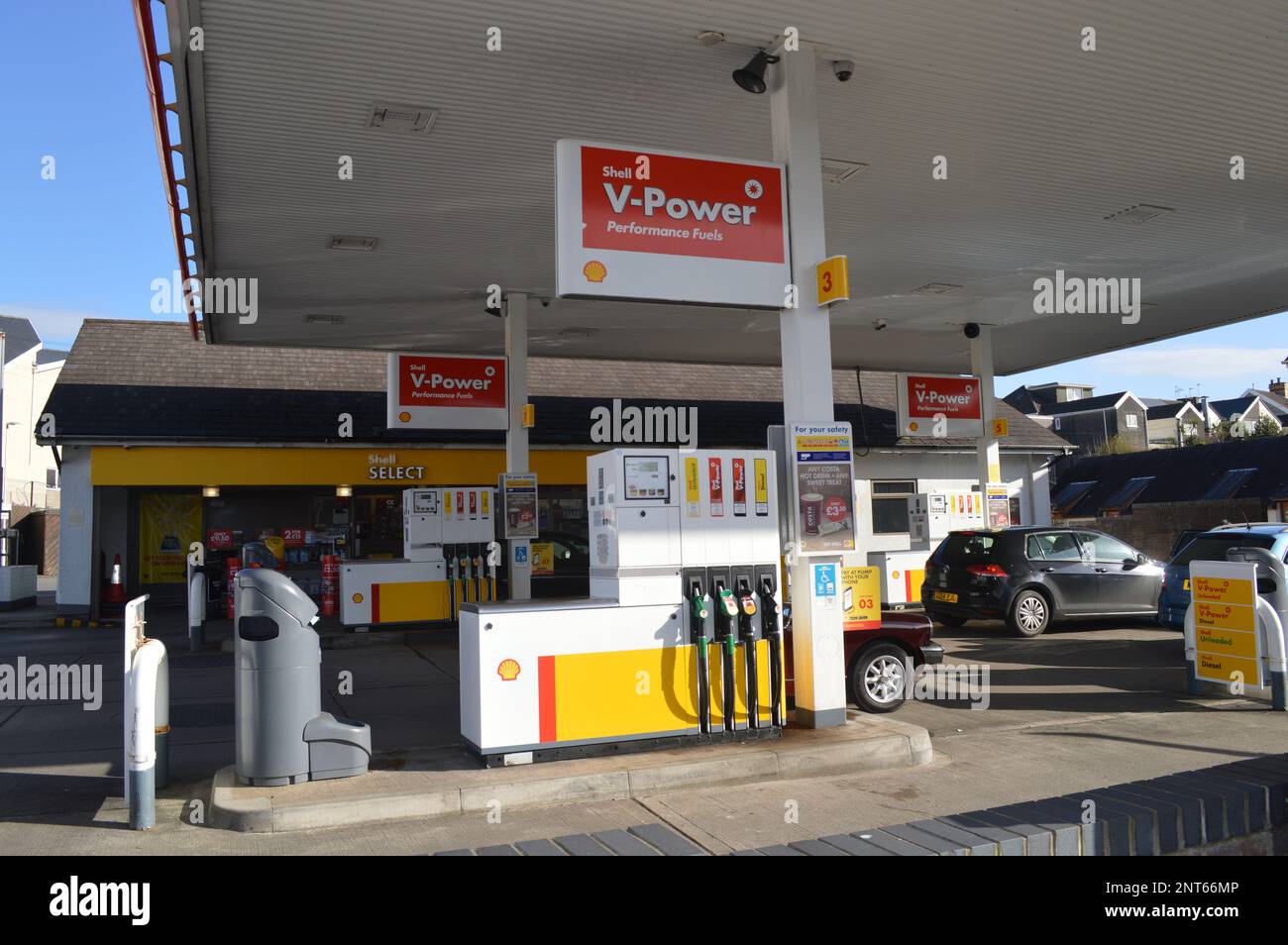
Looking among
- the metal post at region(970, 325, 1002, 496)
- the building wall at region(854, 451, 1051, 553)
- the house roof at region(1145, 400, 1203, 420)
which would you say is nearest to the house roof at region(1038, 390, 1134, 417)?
the house roof at region(1145, 400, 1203, 420)

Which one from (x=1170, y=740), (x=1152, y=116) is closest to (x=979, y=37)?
(x=1152, y=116)

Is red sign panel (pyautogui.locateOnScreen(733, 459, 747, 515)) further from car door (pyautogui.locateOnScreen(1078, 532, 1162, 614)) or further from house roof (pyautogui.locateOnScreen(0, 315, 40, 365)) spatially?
house roof (pyautogui.locateOnScreen(0, 315, 40, 365))

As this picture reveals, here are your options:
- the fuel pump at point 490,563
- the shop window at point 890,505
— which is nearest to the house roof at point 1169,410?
the shop window at point 890,505

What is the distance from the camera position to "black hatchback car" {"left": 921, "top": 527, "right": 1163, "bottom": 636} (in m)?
14.7

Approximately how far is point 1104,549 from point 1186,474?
2494cm

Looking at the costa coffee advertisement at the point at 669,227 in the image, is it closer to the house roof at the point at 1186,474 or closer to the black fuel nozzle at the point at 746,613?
the black fuel nozzle at the point at 746,613

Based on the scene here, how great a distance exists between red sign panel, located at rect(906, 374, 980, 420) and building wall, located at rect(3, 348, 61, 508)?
33.5 metres

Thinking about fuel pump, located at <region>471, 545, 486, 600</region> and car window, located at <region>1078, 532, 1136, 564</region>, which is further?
fuel pump, located at <region>471, 545, 486, 600</region>

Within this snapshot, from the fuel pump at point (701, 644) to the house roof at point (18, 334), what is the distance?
42.6 m

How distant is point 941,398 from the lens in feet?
58.8

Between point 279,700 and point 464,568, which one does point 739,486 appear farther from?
point 464,568

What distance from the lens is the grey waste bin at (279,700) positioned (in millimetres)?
6457

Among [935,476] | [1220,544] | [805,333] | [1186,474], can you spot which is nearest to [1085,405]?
[1186,474]
